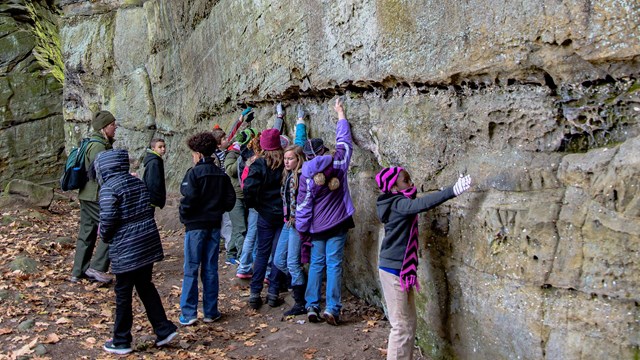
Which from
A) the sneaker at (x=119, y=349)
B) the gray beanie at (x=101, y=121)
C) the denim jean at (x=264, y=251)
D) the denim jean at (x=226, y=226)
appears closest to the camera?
the sneaker at (x=119, y=349)

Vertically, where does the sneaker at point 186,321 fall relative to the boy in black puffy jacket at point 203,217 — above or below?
below

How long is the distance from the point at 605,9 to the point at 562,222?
1.47 metres

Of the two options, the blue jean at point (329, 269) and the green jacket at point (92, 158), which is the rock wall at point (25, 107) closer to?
the green jacket at point (92, 158)

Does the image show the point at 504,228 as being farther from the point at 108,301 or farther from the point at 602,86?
the point at 108,301

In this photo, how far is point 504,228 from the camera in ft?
14.5

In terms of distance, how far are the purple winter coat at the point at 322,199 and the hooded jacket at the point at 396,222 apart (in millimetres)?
1075

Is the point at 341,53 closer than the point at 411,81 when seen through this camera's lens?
No

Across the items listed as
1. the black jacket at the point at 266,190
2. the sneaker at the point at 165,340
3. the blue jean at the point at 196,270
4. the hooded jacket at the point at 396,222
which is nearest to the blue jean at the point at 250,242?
the black jacket at the point at 266,190

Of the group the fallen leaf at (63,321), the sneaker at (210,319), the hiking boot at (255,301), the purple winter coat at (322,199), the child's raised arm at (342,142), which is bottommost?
the sneaker at (210,319)

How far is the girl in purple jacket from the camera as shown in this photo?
6.02m

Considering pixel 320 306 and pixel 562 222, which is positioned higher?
pixel 562 222

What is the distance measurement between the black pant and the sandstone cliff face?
7.85 ft

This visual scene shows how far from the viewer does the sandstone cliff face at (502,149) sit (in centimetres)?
382

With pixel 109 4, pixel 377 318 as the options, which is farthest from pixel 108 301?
pixel 109 4
